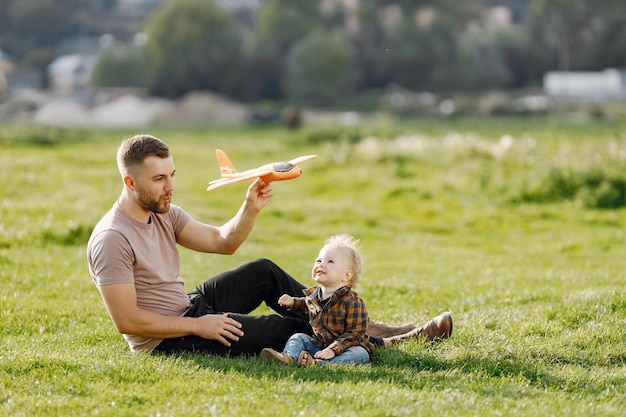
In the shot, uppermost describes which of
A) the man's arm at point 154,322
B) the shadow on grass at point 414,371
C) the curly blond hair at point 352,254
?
the curly blond hair at point 352,254

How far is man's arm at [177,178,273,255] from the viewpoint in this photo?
19.7 feet

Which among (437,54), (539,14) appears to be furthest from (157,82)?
(539,14)

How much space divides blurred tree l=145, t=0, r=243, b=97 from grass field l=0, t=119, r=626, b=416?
3482 cm

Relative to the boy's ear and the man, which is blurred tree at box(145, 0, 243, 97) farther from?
the boy's ear

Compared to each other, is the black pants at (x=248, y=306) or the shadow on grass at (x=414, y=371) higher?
the black pants at (x=248, y=306)

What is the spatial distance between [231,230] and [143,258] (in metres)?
0.73

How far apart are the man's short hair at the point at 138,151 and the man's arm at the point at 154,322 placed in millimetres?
726

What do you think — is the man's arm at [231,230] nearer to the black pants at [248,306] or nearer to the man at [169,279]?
the man at [169,279]

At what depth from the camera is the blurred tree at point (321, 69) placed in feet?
191

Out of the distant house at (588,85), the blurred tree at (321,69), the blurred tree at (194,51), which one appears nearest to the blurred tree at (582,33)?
the distant house at (588,85)

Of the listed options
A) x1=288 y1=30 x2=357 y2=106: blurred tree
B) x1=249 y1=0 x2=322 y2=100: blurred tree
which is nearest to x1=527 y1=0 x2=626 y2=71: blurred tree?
x1=288 y1=30 x2=357 y2=106: blurred tree

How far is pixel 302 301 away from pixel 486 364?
1250mm

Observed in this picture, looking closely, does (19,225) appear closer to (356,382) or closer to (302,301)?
(302,301)

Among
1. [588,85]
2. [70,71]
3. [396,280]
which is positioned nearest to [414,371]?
[396,280]
